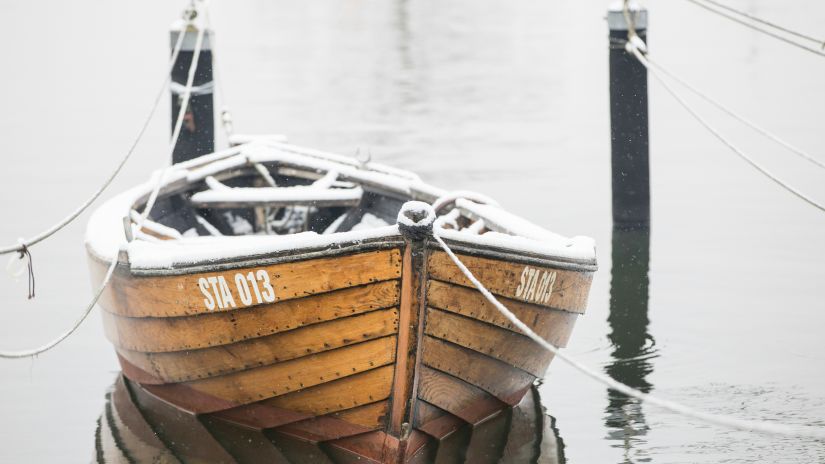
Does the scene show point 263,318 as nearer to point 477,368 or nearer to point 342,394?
point 342,394

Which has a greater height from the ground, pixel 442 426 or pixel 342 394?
pixel 342 394

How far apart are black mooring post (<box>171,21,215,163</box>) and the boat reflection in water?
16.1ft

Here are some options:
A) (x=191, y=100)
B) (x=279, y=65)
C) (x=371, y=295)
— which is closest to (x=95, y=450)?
(x=371, y=295)

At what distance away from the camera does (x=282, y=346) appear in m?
6.80

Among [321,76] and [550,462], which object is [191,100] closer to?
[550,462]

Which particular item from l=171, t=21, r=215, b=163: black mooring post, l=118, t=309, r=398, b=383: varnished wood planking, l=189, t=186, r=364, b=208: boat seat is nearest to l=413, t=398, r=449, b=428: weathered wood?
l=118, t=309, r=398, b=383: varnished wood planking

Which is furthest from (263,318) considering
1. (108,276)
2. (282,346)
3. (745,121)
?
(745,121)

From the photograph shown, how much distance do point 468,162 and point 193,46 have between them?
5.57m

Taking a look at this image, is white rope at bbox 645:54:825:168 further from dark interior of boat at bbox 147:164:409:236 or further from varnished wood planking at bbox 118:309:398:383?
varnished wood planking at bbox 118:309:398:383

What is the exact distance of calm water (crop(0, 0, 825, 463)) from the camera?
8242 millimetres

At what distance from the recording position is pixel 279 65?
2870 centimetres

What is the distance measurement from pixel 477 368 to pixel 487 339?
0.71 ft

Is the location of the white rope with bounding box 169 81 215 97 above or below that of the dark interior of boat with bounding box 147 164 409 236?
above

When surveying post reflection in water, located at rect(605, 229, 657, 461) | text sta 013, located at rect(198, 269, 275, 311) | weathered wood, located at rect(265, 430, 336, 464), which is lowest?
post reflection in water, located at rect(605, 229, 657, 461)
